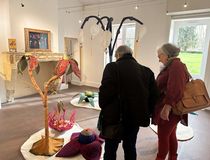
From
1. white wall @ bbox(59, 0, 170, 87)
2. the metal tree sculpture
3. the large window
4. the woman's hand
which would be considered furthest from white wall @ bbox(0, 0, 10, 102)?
the large window

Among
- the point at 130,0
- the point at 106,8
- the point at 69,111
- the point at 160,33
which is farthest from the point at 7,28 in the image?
the point at 160,33

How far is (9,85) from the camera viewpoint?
4312mm

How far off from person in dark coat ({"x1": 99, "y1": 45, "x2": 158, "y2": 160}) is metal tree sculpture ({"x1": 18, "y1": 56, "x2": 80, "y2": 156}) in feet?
2.29

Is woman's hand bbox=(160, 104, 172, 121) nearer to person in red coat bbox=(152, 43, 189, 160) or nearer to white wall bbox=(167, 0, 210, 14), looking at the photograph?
person in red coat bbox=(152, 43, 189, 160)

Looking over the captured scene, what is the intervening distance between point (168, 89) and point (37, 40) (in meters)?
4.25

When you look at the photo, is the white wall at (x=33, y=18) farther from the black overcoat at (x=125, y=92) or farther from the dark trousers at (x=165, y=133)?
the dark trousers at (x=165, y=133)

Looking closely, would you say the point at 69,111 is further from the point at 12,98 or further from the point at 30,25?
the point at 30,25

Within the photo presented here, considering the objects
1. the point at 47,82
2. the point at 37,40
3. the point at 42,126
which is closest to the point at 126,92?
the point at 47,82

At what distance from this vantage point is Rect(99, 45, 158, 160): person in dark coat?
1430mm

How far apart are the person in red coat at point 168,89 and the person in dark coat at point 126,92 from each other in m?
0.16

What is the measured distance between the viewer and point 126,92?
4.72 ft

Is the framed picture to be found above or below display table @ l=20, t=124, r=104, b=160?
above

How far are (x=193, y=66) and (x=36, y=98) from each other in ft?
14.0

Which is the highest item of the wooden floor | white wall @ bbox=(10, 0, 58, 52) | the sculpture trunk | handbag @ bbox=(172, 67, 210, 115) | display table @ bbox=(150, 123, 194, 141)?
white wall @ bbox=(10, 0, 58, 52)
